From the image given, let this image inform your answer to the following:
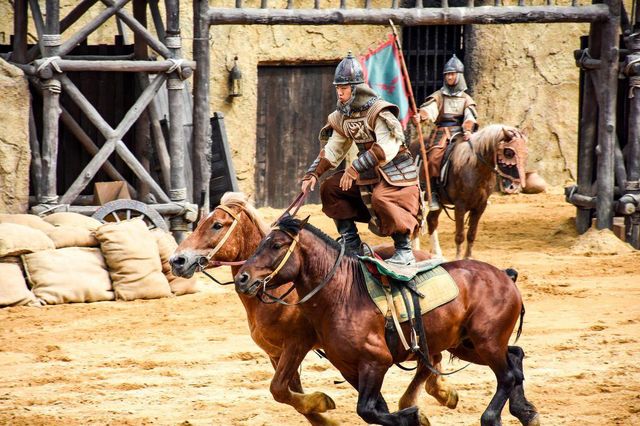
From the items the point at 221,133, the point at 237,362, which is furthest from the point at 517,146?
the point at 237,362

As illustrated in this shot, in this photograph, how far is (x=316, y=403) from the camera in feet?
24.4

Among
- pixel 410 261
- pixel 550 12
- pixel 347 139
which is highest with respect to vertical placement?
pixel 550 12

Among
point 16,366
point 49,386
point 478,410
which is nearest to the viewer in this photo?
point 478,410

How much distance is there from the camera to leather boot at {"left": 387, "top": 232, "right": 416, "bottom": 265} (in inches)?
304

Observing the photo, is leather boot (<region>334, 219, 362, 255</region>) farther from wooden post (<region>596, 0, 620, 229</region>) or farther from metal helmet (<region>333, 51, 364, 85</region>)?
wooden post (<region>596, 0, 620, 229</region>)

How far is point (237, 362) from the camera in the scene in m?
9.77

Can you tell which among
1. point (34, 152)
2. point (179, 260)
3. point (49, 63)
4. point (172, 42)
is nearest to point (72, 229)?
point (34, 152)

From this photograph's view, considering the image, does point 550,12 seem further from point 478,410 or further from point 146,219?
point 478,410

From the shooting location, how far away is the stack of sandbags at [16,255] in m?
11.5

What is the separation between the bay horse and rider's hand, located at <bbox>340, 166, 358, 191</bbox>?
2.04 ft

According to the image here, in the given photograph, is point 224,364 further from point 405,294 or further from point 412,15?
point 412,15

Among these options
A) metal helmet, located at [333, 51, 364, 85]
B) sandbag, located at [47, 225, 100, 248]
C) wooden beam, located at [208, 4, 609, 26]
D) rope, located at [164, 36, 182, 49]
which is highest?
wooden beam, located at [208, 4, 609, 26]

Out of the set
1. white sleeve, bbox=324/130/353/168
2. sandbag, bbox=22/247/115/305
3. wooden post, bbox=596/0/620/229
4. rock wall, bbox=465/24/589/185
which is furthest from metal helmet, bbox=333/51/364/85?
rock wall, bbox=465/24/589/185

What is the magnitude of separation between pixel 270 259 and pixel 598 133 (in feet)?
31.0
